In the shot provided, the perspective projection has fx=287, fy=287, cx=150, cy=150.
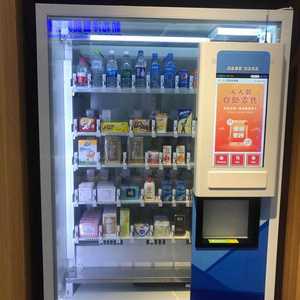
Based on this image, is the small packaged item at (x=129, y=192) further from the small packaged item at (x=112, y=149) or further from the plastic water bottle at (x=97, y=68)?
the plastic water bottle at (x=97, y=68)

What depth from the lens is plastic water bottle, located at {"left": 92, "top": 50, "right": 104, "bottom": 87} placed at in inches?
70.7

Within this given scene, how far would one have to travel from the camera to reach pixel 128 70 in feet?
→ 5.83

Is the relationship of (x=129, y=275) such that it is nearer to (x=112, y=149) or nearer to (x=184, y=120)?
(x=112, y=149)

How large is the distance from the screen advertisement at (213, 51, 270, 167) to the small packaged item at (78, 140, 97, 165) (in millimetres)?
777

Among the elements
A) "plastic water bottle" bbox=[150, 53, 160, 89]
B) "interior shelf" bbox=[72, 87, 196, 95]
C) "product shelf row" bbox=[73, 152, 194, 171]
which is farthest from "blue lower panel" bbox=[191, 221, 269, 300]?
"plastic water bottle" bbox=[150, 53, 160, 89]

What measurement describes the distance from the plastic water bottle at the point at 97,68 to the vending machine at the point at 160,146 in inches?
0.6

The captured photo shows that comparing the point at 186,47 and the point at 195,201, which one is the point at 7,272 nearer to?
the point at 195,201

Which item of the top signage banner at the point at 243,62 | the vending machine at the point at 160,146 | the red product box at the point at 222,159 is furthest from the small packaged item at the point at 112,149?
the top signage banner at the point at 243,62

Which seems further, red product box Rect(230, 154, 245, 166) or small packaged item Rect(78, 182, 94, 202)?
small packaged item Rect(78, 182, 94, 202)

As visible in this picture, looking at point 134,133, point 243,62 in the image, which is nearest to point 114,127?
point 134,133

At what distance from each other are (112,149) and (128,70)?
20.4 inches

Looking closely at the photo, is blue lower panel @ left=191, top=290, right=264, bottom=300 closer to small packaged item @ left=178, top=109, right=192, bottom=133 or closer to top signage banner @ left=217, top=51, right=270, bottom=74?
small packaged item @ left=178, top=109, right=192, bottom=133

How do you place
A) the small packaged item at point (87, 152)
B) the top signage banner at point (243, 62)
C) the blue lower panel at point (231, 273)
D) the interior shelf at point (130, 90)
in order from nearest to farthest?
the top signage banner at point (243, 62)
the blue lower panel at point (231, 273)
the interior shelf at point (130, 90)
the small packaged item at point (87, 152)

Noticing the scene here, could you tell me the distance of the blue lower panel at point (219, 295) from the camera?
63.9 inches
